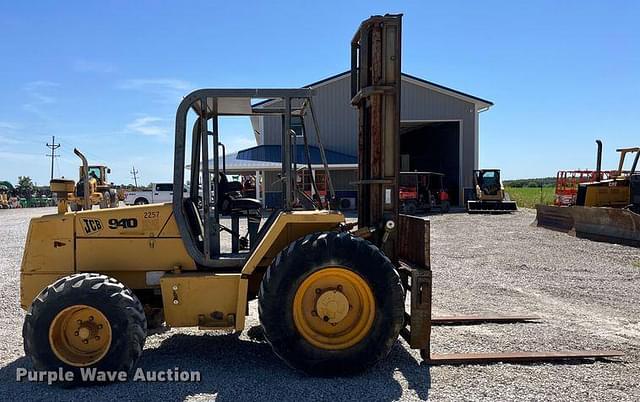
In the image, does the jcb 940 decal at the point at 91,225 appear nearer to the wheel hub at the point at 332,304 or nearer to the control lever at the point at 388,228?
the wheel hub at the point at 332,304

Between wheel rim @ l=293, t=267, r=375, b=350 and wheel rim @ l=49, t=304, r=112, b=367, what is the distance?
5.79 feet

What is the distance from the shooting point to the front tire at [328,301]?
4.80 metres

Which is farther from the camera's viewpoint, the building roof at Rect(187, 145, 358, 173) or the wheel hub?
the building roof at Rect(187, 145, 358, 173)

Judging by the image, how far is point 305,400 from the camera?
436 centimetres

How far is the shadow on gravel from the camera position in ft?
14.8

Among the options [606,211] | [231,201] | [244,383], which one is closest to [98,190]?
[606,211]

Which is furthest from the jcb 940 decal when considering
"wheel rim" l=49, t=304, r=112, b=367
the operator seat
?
the operator seat

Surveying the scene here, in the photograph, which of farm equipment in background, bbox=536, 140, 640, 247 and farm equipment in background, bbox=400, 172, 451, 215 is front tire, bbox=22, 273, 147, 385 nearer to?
farm equipment in background, bbox=536, 140, 640, 247

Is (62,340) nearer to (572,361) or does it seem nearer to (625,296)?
(572,361)

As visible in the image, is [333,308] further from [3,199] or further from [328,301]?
[3,199]

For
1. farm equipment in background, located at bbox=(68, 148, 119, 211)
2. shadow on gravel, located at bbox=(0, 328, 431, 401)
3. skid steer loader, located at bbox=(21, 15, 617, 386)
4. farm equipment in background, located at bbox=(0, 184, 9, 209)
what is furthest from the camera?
farm equipment in background, located at bbox=(0, 184, 9, 209)

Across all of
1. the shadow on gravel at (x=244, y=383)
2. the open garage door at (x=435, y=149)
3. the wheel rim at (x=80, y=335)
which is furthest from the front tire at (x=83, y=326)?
the open garage door at (x=435, y=149)

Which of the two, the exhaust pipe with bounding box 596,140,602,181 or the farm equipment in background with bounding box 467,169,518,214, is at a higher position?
the exhaust pipe with bounding box 596,140,602,181

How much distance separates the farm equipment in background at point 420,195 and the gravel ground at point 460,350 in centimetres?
1705
